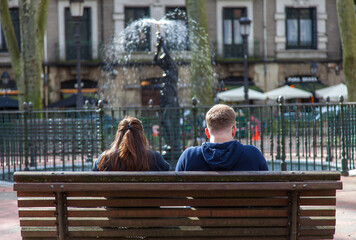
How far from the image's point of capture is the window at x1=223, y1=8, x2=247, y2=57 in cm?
3284

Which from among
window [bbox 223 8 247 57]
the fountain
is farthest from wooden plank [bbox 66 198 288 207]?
window [bbox 223 8 247 57]

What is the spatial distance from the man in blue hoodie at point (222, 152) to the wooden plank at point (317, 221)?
Answer: 19.3 inches

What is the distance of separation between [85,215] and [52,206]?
223 mm

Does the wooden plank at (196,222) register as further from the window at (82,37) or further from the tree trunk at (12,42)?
the window at (82,37)

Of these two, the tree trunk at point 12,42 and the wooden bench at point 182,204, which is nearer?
the wooden bench at point 182,204

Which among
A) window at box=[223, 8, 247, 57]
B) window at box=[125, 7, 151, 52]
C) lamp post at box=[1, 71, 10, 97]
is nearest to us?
lamp post at box=[1, 71, 10, 97]

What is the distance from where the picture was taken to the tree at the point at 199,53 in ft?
57.6

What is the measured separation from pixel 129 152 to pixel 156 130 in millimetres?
6000

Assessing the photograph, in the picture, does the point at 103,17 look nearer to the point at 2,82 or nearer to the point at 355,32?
the point at 2,82

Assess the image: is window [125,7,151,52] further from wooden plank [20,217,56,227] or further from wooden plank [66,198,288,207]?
wooden plank [66,198,288,207]

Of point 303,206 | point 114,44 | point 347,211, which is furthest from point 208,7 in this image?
point 303,206

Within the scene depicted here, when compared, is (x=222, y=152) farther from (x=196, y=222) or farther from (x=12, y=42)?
(x=12, y=42)

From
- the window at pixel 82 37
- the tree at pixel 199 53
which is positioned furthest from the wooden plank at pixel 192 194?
the window at pixel 82 37

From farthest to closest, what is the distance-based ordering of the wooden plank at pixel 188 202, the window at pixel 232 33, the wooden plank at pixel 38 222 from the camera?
the window at pixel 232 33, the wooden plank at pixel 38 222, the wooden plank at pixel 188 202
